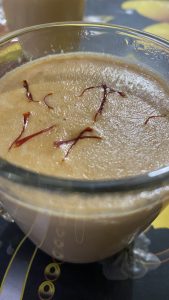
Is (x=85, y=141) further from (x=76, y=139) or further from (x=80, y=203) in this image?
(x=80, y=203)

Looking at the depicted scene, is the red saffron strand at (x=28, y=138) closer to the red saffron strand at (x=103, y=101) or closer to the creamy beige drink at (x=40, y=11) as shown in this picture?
the red saffron strand at (x=103, y=101)

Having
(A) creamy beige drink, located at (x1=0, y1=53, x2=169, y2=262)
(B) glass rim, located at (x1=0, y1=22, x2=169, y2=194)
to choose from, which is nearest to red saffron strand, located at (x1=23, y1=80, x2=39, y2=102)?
(A) creamy beige drink, located at (x1=0, y1=53, x2=169, y2=262)

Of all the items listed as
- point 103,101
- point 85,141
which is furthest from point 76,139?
point 103,101

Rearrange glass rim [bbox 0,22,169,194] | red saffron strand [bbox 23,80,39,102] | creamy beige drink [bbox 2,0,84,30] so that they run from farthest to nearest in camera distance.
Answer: creamy beige drink [bbox 2,0,84,30] < red saffron strand [bbox 23,80,39,102] < glass rim [bbox 0,22,169,194]

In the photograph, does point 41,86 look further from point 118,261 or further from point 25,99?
point 118,261

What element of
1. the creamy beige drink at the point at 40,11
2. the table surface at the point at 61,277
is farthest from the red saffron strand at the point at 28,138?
the creamy beige drink at the point at 40,11

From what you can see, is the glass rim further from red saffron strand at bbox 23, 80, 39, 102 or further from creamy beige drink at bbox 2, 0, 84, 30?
creamy beige drink at bbox 2, 0, 84, 30
